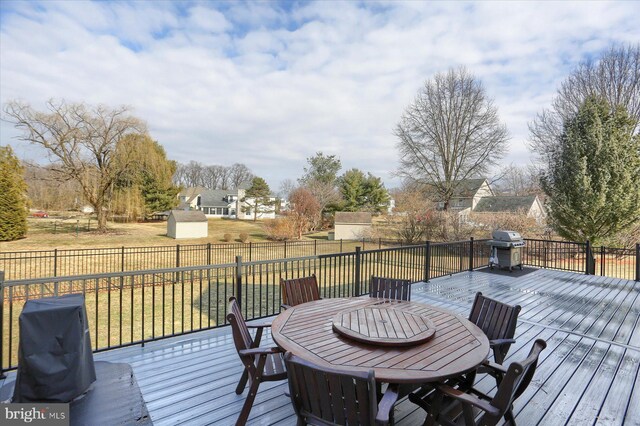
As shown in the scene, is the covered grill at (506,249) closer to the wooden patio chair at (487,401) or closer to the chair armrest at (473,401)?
the wooden patio chair at (487,401)

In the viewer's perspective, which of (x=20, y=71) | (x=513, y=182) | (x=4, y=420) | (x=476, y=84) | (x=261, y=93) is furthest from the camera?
(x=513, y=182)

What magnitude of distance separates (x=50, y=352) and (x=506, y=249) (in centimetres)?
916

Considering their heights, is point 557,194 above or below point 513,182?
below

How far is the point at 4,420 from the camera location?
6.58 ft

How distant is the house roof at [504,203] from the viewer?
2059 centimetres

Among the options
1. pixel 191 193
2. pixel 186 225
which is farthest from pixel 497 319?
pixel 191 193

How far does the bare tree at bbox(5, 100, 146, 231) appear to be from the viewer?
17.9m

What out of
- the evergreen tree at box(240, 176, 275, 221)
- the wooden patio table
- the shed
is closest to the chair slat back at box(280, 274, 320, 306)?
the wooden patio table

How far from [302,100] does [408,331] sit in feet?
42.5

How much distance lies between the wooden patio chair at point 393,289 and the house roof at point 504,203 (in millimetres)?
19378

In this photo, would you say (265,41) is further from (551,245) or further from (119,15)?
(551,245)

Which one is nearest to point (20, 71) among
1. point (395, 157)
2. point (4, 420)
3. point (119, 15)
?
point (119, 15)

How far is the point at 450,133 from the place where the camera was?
1798 cm


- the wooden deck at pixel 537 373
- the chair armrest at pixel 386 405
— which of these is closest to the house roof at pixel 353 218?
the wooden deck at pixel 537 373
